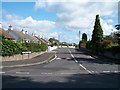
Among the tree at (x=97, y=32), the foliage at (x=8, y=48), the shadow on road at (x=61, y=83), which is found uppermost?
the tree at (x=97, y=32)

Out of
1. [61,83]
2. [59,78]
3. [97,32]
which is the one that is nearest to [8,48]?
[59,78]

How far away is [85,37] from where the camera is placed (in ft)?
415

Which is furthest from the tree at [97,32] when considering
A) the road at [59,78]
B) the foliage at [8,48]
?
the road at [59,78]

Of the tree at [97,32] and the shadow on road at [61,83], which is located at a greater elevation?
the tree at [97,32]

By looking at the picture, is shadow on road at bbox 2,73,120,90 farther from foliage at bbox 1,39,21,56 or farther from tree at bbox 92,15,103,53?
tree at bbox 92,15,103,53

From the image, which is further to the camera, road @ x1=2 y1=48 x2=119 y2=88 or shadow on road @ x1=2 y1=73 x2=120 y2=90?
road @ x1=2 y1=48 x2=119 y2=88

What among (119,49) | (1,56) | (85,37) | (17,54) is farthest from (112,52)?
(85,37)

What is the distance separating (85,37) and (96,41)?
6676 centimetres

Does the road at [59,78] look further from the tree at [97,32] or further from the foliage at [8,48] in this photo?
the tree at [97,32]

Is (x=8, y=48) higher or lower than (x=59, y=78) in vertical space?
higher

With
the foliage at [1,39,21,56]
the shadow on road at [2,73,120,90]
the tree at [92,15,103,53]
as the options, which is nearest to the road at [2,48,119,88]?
the shadow on road at [2,73,120,90]

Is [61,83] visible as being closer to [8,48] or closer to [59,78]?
[59,78]

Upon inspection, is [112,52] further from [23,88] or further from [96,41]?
[23,88]

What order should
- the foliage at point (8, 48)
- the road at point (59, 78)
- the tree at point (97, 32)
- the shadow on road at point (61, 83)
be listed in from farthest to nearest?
the tree at point (97, 32) < the foliage at point (8, 48) < the road at point (59, 78) < the shadow on road at point (61, 83)
